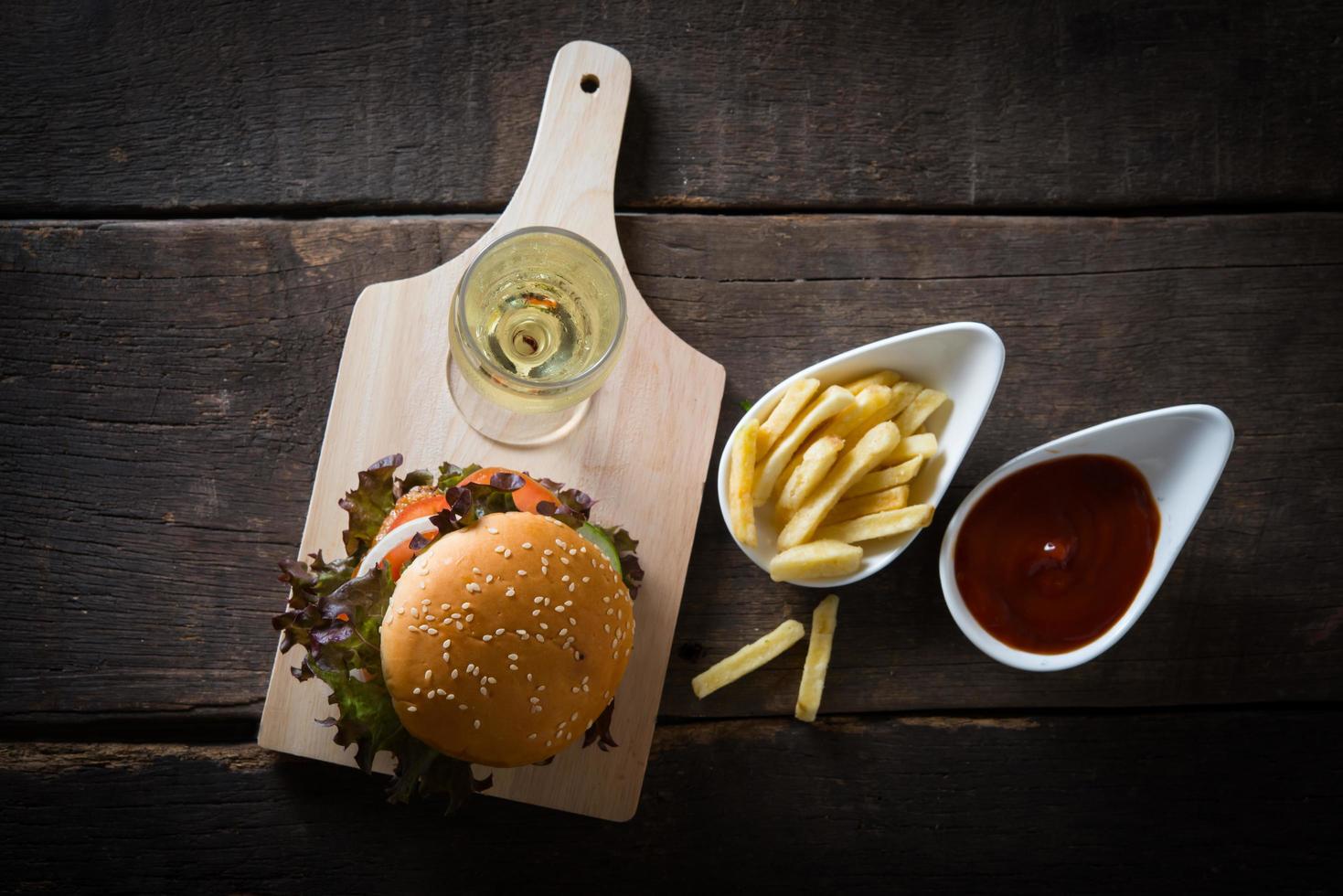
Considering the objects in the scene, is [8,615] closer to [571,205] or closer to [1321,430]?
[571,205]

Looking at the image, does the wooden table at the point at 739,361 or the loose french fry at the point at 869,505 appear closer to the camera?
the loose french fry at the point at 869,505

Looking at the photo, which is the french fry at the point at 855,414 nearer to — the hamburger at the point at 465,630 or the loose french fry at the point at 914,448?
the loose french fry at the point at 914,448

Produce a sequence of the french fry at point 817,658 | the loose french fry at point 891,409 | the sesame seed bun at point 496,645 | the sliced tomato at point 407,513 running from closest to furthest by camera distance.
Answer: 1. the sesame seed bun at point 496,645
2. the sliced tomato at point 407,513
3. the loose french fry at point 891,409
4. the french fry at point 817,658

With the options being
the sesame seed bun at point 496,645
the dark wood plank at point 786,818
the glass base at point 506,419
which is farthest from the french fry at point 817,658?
the glass base at point 506,419

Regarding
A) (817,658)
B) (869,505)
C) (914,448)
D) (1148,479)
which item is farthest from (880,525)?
(1148,479)

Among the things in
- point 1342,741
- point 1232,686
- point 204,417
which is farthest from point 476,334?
point 1342,741

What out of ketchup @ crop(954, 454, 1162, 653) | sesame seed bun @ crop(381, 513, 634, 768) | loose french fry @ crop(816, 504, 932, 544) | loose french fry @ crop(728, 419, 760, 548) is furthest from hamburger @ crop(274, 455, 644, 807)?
ketchup @ crop(954, 454, 1162, 653)
